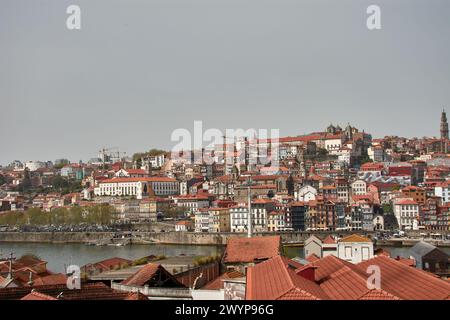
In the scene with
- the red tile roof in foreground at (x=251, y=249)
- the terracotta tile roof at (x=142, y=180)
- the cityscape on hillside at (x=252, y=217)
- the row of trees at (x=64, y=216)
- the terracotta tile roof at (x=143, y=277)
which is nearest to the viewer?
the cityscape on hillside at (x=252, y=217)

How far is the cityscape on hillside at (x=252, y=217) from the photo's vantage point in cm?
341

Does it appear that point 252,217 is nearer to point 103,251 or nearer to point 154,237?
point 154,237

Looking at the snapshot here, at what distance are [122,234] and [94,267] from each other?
10.0 m

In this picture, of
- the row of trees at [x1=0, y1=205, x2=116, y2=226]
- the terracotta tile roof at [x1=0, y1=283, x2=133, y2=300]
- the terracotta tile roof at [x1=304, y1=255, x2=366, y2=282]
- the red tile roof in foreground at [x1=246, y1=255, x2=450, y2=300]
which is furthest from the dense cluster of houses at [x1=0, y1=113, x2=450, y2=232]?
the red tile roof in foreground at [x1=246, y1=255, x2=450, y2=300]

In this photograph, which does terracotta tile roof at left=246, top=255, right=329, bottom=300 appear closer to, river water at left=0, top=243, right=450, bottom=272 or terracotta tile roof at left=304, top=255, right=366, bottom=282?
terracotta tile roof at left=304, top=255, right=366, bottom=282

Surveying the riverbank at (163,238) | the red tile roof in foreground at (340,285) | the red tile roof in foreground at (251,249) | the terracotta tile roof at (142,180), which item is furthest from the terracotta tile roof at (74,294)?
the terracotta tile roof at (142,180)

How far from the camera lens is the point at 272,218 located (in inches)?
614

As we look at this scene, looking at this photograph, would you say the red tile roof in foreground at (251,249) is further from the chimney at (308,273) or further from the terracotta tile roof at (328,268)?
the chimney at (308,273)

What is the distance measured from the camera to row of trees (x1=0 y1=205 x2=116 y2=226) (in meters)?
19.0

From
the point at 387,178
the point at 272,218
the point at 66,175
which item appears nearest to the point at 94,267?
the point at 272,218

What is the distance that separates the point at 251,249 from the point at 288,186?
15.6 meters

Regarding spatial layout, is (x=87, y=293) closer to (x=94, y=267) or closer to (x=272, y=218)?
(x=94, y=267)

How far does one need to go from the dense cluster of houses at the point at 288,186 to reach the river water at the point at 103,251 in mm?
1462

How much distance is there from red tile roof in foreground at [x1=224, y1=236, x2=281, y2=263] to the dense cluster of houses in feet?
18.5
